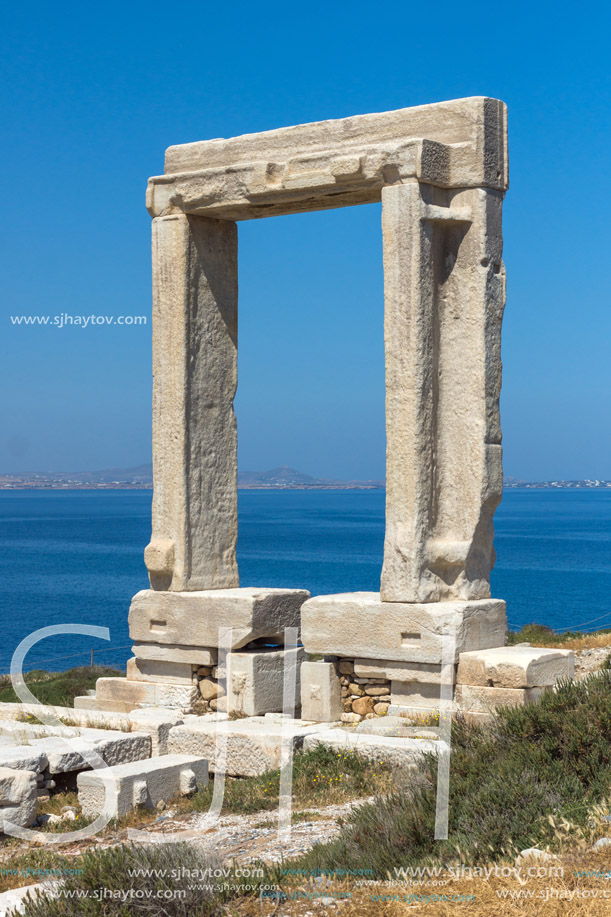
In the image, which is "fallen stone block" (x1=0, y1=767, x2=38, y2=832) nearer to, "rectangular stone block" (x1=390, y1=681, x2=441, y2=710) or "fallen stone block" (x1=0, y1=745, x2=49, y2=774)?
"fallen stone block" (x1=0, y1=745, x2=49, y2=774)

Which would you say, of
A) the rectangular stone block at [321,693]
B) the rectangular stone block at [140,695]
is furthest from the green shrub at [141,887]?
the rectangular stone block at [140,695]

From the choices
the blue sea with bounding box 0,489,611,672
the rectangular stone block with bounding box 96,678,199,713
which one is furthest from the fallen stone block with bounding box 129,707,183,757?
the blue sea with bounding box 0,489,611,672

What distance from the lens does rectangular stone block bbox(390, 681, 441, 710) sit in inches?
336

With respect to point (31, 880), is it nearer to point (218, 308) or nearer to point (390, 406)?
point (390, 406)

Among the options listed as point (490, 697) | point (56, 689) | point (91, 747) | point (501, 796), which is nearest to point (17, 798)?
point (91, 747)

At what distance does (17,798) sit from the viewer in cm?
709

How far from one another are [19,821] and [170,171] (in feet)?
20.0

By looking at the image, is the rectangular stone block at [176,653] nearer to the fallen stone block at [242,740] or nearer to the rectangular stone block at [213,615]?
the rectangular stone block at [213,615]

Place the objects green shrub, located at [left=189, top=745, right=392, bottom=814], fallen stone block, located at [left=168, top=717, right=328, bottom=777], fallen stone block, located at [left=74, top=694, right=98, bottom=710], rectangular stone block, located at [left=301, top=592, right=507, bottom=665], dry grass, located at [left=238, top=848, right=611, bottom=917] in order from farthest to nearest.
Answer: fallen stone block, located at [left=74, top=694, right=98, bottom=710] → rectangular stone block, located at [left=301, top=592, right=507, bottom=665] → fallen stone block, located at [left=168, top=717, right=328, bottom=777] → green shrub, located at [left=189, top=745, right=392, bottom=814] → dry grass, located at [left=238, top=848, right=611, bottom=917]

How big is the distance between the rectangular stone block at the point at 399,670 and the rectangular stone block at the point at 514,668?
0.76 feet

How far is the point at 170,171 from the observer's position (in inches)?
405

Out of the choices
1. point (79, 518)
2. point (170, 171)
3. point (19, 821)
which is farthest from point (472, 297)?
point (79, 518)

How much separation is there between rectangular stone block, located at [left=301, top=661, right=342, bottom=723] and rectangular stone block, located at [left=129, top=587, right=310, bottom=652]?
2.24 feet

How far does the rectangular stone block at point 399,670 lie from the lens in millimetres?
8516
